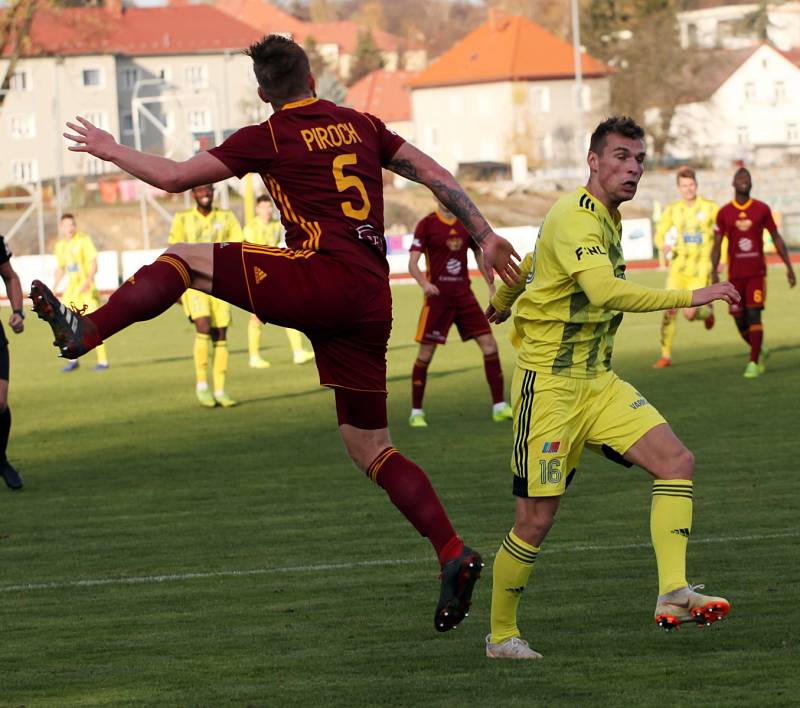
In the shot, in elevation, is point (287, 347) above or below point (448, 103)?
below

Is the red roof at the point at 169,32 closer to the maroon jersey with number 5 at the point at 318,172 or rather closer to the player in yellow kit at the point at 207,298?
the player in yellow kit at the point at 207,298

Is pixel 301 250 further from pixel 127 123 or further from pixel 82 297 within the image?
pixel 127 123

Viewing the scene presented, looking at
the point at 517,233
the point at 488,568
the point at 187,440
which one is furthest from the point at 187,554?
the point at 517,233

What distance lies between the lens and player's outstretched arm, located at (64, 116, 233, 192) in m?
5.85

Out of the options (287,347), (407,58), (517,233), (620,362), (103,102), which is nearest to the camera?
(620,362)

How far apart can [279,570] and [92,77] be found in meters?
93.6

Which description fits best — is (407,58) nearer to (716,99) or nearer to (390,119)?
(390,119)

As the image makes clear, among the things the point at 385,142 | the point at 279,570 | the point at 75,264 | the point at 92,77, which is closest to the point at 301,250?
the point at 385,142

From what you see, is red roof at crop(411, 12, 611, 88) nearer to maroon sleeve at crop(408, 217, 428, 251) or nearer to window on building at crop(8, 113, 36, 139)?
window on building at crop(8, 113, 36, 139)

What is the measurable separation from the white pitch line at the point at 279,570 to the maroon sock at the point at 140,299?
2834mm

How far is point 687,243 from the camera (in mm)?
19297

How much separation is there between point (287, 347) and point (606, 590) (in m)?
18.5

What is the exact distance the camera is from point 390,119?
113062 mm

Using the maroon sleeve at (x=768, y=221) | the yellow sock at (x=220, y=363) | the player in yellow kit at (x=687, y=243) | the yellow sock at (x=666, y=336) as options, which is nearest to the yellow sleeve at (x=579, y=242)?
the yellow sock at (x=220, y=363)
